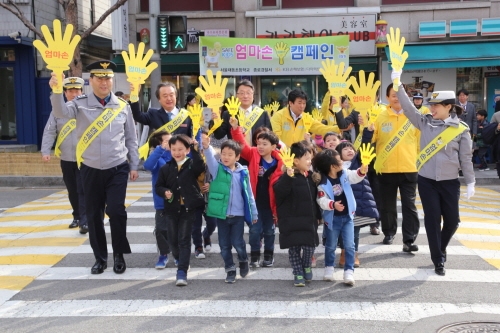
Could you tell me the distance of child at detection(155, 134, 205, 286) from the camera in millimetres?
5695

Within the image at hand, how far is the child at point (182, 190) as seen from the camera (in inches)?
224

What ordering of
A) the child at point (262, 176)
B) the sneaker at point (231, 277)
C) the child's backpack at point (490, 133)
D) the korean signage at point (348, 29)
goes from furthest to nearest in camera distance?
1. the korean signage at point (348, 29)
2. the child's backpack at point (490, 133)
3. the child at point (262, 176)
4. the sneaker at point (231, 277)

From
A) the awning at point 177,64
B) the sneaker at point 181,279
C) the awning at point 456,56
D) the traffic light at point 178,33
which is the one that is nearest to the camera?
the sneaker at point 181,279

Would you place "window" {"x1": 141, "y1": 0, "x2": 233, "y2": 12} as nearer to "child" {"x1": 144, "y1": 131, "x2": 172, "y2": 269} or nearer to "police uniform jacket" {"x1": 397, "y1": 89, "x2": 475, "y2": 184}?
"child" {"x1": 144, "y1": 131, "x2": 172, "y2": 269}

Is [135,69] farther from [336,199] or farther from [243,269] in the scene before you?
[336,199]

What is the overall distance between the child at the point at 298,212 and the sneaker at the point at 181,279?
1.00 metres

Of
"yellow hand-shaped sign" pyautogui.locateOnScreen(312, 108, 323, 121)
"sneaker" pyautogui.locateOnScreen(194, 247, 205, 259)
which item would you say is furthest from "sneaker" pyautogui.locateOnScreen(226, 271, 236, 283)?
"yellow hand-shaped sign" pyautogui.locateOnScreen(312, 108, 323, 121)

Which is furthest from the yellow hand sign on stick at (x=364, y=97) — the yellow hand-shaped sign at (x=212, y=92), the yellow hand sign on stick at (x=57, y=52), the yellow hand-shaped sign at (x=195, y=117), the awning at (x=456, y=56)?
the awning at (x=456, y=56)

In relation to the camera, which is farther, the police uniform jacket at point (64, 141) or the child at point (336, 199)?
the police uniform jacket at point (64, 141)

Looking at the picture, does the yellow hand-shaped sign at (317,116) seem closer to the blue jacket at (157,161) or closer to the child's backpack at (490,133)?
the blue jacket at (157,161)

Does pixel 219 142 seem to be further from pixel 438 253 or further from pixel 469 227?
pixel 469 227

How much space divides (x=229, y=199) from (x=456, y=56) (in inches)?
479

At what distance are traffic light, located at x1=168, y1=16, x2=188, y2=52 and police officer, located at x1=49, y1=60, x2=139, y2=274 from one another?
6.71 m

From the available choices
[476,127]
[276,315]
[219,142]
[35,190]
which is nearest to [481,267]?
[276,315]
